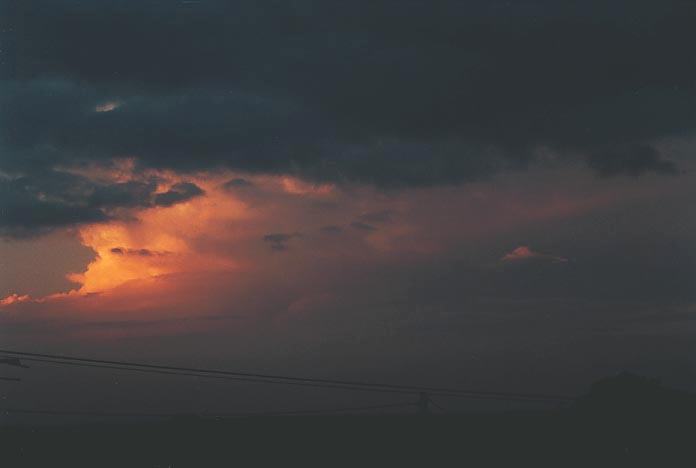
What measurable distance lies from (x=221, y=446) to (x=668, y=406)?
25249mm

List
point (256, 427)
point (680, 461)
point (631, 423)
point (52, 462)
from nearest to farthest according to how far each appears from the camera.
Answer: point (680, 461), point (52, 462), point (631, 423), point (256, 427)

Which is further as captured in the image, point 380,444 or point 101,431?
point 101,431

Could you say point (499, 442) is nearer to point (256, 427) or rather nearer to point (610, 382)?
point (610, 382)

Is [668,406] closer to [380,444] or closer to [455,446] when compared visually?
[455,446]

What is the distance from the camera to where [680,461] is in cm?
3828

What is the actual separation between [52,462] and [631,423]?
3106 centimetres

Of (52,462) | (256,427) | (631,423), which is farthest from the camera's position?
(256,427)

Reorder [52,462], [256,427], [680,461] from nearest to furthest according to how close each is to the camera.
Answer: [680,461] → [52,462] → [256,427]

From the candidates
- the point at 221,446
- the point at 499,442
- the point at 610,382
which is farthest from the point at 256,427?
the point at 610,382

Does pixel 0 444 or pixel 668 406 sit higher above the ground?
pixel 668 406

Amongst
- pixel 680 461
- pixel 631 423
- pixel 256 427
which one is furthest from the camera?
pixel 256 427

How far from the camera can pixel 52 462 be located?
41062 mm

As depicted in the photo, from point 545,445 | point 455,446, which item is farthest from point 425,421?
point 545,445

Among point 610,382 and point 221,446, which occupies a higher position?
point 610,382
